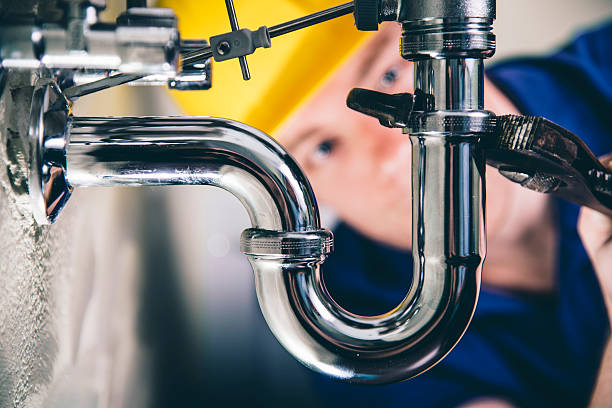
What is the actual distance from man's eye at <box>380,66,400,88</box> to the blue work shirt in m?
0.18

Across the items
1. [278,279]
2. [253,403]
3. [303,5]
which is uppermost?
[303,5]

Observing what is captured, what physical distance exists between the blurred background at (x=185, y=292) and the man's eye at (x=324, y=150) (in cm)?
18

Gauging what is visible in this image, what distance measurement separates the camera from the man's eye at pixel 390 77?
995mm

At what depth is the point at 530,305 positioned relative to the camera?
1023 mm

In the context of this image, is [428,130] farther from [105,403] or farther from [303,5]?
[105,403]

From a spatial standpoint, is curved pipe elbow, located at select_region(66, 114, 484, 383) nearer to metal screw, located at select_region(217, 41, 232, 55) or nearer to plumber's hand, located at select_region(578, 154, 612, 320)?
metal screw, located at select_region(217, 41, 232, 55)

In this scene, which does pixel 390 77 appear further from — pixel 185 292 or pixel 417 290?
pixel 417 290

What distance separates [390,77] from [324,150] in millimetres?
176

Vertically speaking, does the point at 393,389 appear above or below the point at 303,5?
below

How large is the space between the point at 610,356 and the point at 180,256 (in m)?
0.73

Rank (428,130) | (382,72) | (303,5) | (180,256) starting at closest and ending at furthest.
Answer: (428,130) < (303,5) < (180,256) < (382,72)

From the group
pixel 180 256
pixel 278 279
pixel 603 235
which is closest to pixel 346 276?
pixel 180 256

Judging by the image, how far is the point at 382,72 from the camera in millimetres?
990

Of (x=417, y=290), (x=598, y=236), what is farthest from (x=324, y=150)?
(x=417, y=290)
